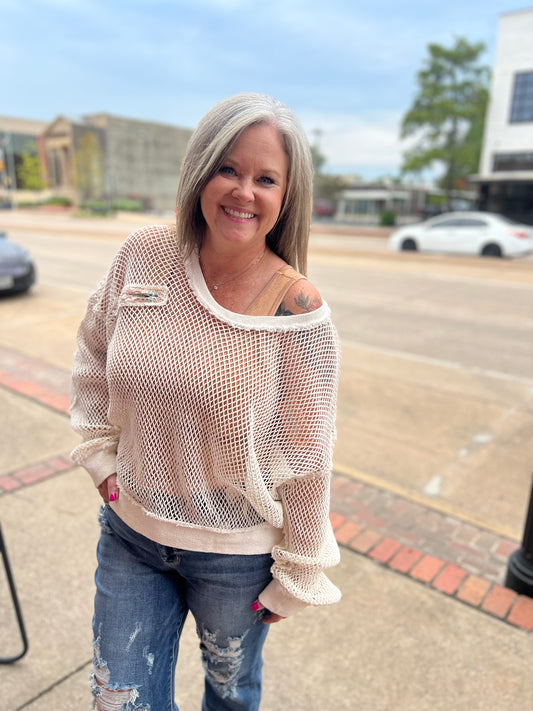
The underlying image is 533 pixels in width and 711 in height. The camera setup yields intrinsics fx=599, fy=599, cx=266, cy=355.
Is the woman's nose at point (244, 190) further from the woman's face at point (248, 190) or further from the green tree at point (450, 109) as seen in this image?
the green tree at point (450, 109)

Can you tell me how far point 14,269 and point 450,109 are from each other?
32.1 metres

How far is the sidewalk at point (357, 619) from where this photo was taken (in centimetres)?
222

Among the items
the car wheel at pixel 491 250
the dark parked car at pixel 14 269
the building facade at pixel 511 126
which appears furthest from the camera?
the building facade at pixel 511 126

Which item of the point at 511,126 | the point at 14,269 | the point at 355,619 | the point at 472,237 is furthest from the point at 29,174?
the point at 355,619

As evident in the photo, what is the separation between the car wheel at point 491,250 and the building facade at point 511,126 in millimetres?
12339

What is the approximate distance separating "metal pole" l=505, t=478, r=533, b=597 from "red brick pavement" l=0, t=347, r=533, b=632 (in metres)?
0.04

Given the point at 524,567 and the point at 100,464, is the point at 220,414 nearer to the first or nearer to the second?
the point at 100,464

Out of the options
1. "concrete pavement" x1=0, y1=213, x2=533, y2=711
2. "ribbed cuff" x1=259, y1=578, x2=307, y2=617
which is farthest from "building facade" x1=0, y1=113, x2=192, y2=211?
"ribbed cuff" x1=259, y1=578, x2=307, y2=617

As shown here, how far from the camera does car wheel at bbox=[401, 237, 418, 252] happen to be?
19.5 m

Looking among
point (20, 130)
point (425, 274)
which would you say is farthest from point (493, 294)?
point (20, 130)

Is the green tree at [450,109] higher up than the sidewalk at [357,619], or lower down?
higher up

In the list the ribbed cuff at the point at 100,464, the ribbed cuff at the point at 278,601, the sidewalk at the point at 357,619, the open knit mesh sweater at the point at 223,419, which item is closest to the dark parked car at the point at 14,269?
the sidewalk at the point at 357,619

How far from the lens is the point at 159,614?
1.48 meters

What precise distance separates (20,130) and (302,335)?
9731 cm
